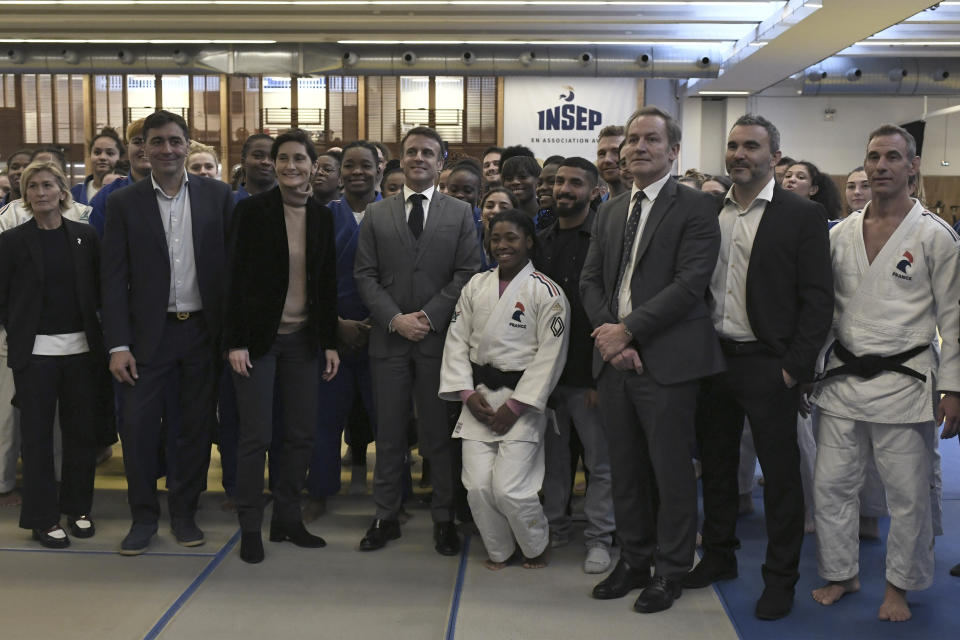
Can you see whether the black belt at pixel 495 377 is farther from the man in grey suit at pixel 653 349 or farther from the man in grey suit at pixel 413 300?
the man in grey suit at pixel 653 349

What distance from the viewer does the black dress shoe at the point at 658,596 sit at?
2.98 m

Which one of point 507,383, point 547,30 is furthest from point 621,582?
point 547,30

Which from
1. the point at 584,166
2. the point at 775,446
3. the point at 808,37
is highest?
the point at 808,37

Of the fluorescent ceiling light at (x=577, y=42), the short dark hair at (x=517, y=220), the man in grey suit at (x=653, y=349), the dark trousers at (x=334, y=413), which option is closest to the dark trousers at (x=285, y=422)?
the dark trousers at (x=334, y=413)

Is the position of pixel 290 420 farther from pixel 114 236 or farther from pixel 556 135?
pixel 556 135

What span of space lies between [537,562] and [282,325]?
1.38 meters

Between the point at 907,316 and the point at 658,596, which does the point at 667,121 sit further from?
the point at 658,596

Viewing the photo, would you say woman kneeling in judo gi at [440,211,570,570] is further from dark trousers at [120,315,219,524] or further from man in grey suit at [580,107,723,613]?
dark trousers at [120,315,219,524]

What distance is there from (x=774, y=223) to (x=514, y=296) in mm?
997

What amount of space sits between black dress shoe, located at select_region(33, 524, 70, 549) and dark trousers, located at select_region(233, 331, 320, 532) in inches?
30.6

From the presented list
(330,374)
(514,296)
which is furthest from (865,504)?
(330,374)

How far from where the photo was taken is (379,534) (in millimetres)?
3602

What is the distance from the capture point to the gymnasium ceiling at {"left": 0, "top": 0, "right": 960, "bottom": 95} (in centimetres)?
911

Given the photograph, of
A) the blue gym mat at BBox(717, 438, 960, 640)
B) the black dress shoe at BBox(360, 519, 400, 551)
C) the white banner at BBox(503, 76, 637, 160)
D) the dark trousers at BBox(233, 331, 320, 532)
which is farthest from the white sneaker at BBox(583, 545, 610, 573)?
the white banner at BBox(503, 76, 637, 160)
